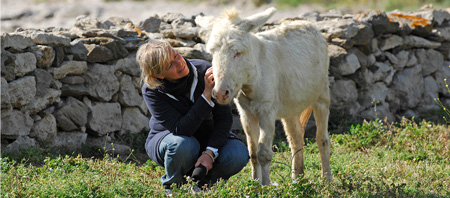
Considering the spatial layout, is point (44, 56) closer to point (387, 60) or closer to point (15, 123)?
point (15, 123)

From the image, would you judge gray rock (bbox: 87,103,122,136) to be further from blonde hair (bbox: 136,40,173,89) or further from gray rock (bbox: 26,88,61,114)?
blonde hair (bbox: 136,40,173,89)

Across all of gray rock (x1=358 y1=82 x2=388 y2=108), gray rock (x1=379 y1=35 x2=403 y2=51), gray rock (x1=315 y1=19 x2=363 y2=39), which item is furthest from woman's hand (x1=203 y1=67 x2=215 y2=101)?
gray rock (x1=379 y1=35 x2=403 y2=51)

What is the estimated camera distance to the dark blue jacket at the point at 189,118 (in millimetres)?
4273

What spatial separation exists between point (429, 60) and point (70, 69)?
646 centimetres

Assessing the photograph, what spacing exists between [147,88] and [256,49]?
1.01m

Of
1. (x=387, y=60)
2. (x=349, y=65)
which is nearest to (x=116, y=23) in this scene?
(x=349, y=65)

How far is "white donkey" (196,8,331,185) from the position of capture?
429cm

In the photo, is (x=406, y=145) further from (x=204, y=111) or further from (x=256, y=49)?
(x=204, y=111)

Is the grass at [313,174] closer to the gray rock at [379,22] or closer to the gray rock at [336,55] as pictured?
the gray rock at [336,55]

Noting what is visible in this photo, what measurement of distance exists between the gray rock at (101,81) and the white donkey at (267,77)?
2331 millimetres

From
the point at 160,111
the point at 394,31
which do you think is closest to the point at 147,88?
the point at 160,111

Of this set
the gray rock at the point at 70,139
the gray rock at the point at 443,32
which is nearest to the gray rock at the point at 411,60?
Result: the gray rock at the point at 443,32

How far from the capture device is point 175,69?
14.0 ft

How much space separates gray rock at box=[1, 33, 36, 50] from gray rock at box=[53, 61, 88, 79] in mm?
448
